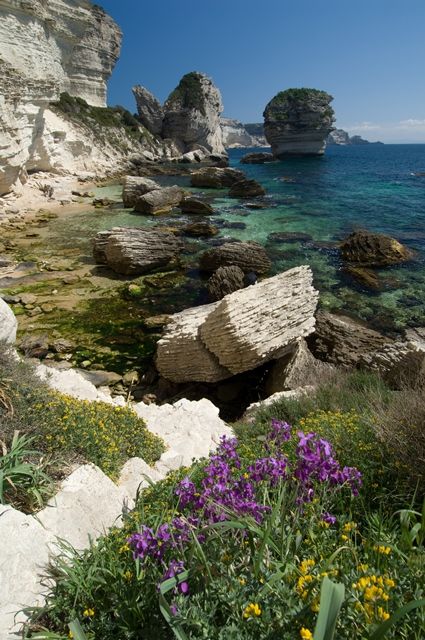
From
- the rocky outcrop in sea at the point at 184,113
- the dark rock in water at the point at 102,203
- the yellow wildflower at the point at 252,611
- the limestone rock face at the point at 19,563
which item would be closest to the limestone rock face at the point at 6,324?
the limestone rock face at the point at 19,563

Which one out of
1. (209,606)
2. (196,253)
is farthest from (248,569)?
(196,253)

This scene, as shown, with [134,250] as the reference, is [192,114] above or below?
above

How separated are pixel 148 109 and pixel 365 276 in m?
78.0

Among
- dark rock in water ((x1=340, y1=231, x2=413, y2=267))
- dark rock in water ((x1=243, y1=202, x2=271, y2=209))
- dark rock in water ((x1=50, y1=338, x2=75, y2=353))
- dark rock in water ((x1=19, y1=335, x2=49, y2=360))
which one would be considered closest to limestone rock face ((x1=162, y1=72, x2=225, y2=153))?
dark rock in water ((x1=243, y1=202, x2=271, y2=209))

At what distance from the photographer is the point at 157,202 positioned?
92.4 ft

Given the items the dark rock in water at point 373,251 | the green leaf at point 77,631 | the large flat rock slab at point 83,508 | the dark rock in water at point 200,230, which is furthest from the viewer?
the dark rock in water at point 200,230

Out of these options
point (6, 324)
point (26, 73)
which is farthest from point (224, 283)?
point (26, 73)

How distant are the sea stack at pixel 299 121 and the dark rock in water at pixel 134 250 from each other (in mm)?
84072

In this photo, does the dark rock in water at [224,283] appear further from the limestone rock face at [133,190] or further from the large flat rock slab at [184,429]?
the limestone rock face at [133,190]

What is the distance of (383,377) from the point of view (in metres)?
8.29

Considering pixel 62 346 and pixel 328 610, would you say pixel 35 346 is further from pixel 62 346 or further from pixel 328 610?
pixel 328 610

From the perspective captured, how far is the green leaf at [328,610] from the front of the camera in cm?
162

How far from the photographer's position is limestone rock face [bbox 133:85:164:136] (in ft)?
256

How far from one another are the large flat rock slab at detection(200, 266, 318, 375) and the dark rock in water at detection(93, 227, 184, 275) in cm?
794
